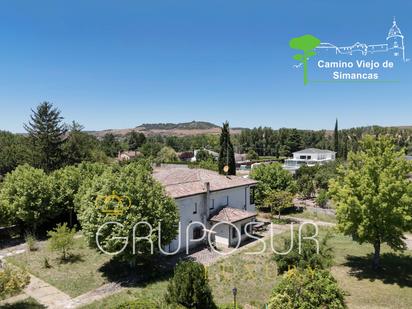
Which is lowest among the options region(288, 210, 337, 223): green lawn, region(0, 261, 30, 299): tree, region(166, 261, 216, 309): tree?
region(288, 210, 337, 223): green lawn

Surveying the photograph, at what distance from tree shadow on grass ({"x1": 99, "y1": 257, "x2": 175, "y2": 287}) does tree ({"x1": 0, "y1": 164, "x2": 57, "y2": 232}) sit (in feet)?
30.5

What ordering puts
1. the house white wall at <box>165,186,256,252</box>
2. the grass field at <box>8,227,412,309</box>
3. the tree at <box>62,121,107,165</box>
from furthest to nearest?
1. the tree at <box>62,121,107,165</box>
2. the house white wall at <box>165,186,256,252</box>
3. the grass field at <box>8,227,412,309</box>

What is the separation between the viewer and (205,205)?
29.8 m

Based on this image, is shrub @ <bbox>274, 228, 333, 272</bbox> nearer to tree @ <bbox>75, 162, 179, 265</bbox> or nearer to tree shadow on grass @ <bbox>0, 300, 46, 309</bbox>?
tree @ <bbox>75, 162, 179, 265</bbox>

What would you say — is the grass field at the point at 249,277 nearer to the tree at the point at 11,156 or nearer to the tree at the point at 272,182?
the tree at the point at 272,182

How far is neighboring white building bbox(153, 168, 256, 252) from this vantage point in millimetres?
28094

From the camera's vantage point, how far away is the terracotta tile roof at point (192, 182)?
28.5 metres

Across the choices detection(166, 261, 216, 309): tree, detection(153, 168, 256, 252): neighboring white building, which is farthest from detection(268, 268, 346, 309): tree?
detection(153, 168, 256, 252): neighboring white building

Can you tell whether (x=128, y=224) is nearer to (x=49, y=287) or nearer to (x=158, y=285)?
(x=158, y=285)

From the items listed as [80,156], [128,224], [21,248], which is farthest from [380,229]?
[80,156]

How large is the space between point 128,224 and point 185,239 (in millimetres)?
8357

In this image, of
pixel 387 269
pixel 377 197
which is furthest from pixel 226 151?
pixel 377 197

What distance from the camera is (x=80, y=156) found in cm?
5959

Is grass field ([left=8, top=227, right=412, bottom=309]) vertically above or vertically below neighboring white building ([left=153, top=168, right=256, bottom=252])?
below
